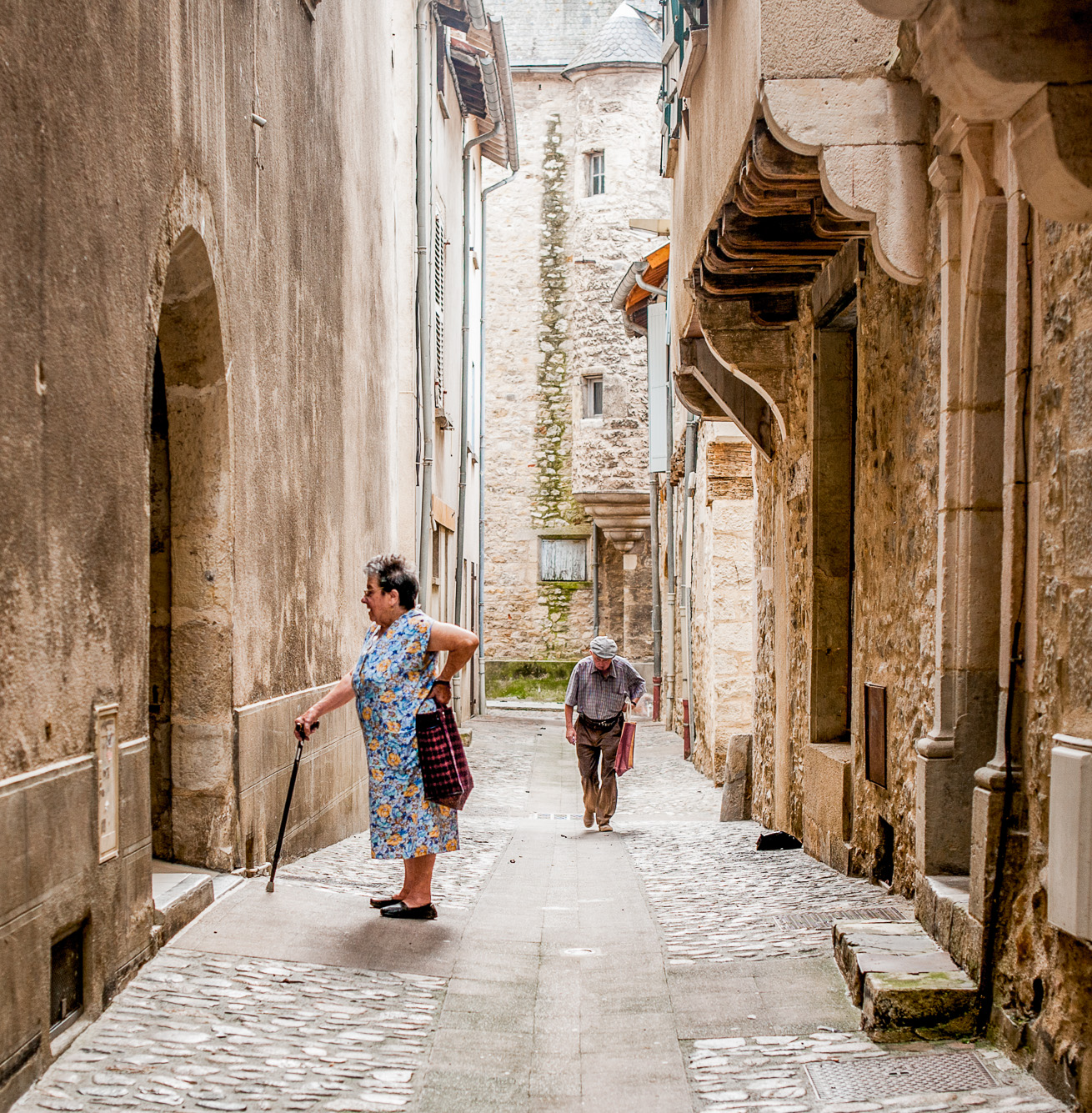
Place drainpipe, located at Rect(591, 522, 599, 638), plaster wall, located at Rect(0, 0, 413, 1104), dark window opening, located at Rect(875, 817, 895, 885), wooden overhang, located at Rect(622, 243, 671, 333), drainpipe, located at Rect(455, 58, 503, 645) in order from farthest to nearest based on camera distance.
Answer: drainpipe, located at Rect(591, 522, 599, 638), drainpipe, located at Rect(455, 58, 503, 645), wooden overhang, located at Rect(622, 243, 671, 333), dark window opening, located at Rect(875, 817, 895, 885), plaster wall, located at Rect(0, 0, 413, 1104)

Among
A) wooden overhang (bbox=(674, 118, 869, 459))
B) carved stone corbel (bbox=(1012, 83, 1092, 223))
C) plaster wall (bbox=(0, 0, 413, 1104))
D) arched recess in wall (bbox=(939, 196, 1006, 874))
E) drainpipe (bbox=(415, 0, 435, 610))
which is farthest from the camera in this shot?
drainpipe (bbox=(415, 0, 435, 610))

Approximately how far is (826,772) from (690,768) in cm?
871

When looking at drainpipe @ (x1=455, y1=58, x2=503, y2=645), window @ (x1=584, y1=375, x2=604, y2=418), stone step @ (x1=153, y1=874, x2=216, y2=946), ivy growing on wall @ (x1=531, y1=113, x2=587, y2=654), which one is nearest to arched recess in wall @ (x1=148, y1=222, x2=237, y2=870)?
stone step @ (x1=153, y1=874, x2=216, y2=946)

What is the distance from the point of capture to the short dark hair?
19.7ft

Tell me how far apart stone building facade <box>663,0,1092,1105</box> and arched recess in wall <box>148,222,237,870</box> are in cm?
268

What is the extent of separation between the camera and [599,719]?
10695 mm

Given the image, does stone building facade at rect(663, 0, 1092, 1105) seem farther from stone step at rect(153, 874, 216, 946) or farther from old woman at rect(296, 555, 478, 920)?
stone step at rect(153, 874, 216, 946)

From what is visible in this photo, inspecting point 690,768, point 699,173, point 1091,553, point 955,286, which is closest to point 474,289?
point 690,768

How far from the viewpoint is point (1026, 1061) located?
12.9ft

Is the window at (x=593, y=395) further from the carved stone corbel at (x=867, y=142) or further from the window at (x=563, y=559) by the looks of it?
the carved stone corbel at (x=867, y=142)

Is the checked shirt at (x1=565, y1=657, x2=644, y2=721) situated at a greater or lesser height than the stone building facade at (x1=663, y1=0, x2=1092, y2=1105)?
lesser

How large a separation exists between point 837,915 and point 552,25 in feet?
102

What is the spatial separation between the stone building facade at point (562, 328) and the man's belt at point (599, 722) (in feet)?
65.2

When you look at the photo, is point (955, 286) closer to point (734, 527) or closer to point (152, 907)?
point (152, 907)
